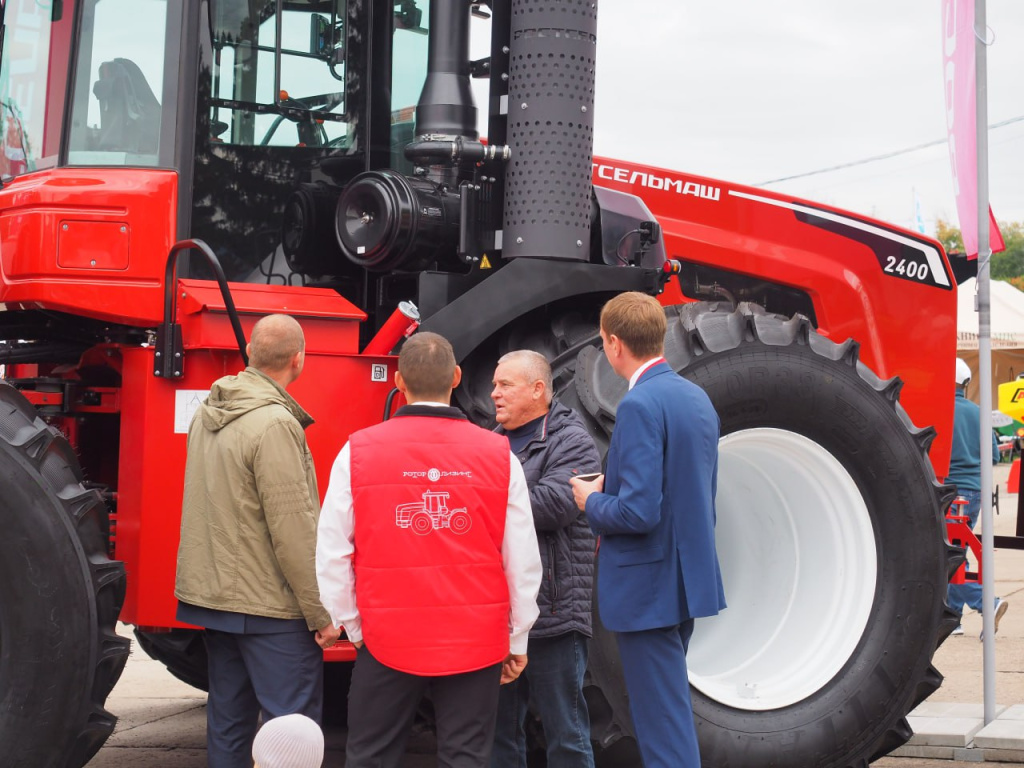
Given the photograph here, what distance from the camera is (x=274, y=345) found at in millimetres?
4117

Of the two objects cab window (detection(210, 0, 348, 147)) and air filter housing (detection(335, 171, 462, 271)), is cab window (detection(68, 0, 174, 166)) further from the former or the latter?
air filter housing (detection(335, 171, 462, 271))

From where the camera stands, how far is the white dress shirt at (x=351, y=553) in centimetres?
342

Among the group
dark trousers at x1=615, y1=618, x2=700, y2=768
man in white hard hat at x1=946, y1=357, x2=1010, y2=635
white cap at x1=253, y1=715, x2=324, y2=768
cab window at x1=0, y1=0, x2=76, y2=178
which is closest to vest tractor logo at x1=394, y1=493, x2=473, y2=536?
dark trousers at x1=615, y1=618, x2=700, y2=768

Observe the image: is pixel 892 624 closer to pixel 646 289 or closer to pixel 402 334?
pixel 646 289

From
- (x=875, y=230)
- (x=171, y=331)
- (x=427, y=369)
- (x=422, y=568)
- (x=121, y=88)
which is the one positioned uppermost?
(x=121, y=88)

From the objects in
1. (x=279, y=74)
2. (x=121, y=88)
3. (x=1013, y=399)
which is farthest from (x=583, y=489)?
(x=1013, y=399)

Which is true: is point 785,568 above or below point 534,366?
below

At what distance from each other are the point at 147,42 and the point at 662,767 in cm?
301

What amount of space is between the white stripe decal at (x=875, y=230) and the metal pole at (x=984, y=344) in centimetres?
44

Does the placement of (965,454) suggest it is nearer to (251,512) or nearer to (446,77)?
(446,77)

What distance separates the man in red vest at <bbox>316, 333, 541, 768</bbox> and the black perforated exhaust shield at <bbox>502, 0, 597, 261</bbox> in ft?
4.76

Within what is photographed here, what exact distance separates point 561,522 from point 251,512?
0.96m

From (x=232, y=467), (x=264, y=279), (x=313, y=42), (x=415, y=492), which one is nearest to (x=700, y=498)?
(x=415, y=492)

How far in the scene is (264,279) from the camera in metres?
4.92
